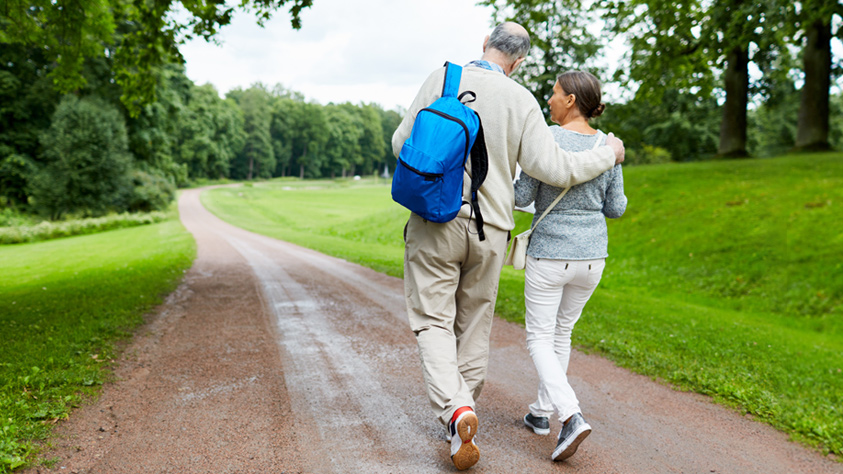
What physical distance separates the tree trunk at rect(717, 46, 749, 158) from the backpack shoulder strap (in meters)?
20.2

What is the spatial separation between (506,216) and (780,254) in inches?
419

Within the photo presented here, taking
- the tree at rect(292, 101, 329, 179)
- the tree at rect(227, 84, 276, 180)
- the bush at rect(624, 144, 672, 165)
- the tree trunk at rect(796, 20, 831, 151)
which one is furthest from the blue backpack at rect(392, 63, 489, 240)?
the tree at rect(292, 101, 329, 179)

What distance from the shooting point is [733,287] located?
10.4 metres

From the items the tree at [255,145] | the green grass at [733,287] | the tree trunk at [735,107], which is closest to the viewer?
the green grass at [733,287]

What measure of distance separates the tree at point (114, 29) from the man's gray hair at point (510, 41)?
289 inches

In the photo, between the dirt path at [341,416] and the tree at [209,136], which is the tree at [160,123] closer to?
the tree at [209,136]

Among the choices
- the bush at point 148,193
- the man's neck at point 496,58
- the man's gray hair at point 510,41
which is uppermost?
the man's gray hair at point 510,41

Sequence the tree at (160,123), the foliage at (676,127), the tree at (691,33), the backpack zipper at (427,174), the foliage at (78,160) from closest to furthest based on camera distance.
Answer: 1. the backpack zipper at (427,174)
2. the tree at (691,33)
3. the foliage at (78,160)
4. the foliage at (676,127)
5. the tree at (160,123)

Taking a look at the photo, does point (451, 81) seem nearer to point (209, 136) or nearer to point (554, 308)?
point (554, 308)

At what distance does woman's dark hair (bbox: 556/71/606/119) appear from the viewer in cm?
296

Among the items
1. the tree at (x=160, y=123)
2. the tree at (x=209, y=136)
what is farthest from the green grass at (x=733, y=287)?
the tree at (x=209, y=136)

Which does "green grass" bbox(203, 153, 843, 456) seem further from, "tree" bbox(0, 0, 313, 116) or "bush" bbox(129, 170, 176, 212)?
"bush" bbox(129, 170, 176, 212)

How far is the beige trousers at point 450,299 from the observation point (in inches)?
107

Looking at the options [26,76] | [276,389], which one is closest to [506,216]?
[276,389]
